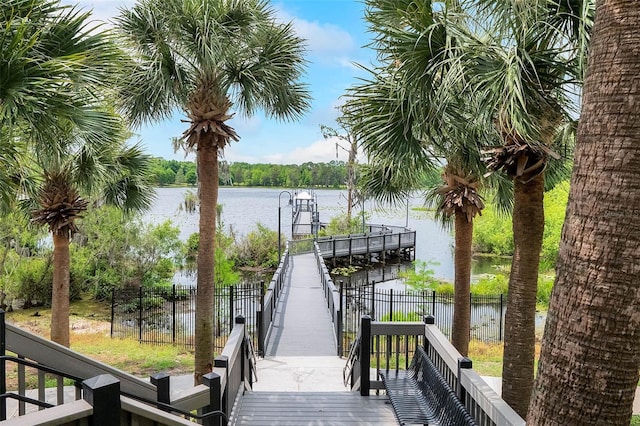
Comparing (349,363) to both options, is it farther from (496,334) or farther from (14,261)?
(14,261)

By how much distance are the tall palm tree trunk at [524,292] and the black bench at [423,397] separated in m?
1.16

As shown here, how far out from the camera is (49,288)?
22766 mm

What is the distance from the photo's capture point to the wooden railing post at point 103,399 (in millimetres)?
2113

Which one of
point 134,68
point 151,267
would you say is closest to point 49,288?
point 151,267

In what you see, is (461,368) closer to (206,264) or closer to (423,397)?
(423,397)

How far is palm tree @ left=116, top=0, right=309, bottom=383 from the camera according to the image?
835 cm

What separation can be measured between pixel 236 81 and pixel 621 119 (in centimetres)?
803

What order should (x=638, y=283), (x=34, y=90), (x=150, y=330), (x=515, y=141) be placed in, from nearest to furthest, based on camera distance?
(x=638, y=283), (x=34, y=90), (x=515, y=141), (x=150, y=330)

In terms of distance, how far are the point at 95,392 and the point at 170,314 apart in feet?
68.8

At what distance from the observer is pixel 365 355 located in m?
6.24

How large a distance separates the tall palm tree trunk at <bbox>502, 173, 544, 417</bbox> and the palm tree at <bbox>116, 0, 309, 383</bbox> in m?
5.28

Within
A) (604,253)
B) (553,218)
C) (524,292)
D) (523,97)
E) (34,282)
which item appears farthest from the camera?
(553,218)

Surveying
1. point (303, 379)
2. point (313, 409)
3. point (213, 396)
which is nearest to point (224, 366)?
point (213, 396)

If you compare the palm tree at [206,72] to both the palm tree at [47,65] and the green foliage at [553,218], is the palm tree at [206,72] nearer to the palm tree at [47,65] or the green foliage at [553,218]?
the palm tree at [47,65]
